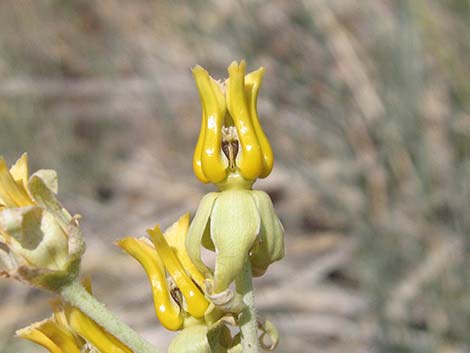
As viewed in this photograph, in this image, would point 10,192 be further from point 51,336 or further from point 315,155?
point 315,155

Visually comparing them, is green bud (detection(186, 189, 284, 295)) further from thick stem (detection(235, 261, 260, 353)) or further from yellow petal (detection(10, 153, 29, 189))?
yellow petal (detection(10, 153, 29, 189))

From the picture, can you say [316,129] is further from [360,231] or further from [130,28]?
[130,28]

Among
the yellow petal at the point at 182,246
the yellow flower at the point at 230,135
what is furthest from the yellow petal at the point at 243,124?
the yellow petal at the point at 182,246

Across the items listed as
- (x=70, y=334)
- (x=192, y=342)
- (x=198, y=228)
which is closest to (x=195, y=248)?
(x=198, y=228)

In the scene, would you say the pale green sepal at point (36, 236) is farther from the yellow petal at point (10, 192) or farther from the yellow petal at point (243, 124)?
the yellow petal at point (243, 124)

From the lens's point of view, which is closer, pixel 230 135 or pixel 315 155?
pixel 230 135

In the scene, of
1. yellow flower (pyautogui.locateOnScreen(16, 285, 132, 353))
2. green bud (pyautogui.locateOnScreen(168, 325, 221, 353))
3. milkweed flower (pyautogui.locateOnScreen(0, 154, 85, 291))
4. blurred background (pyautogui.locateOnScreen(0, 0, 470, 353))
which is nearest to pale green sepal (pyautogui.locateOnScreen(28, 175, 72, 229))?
milkweed flower (pyautogui.locateOnScreen(0, 154, 85, 291))
